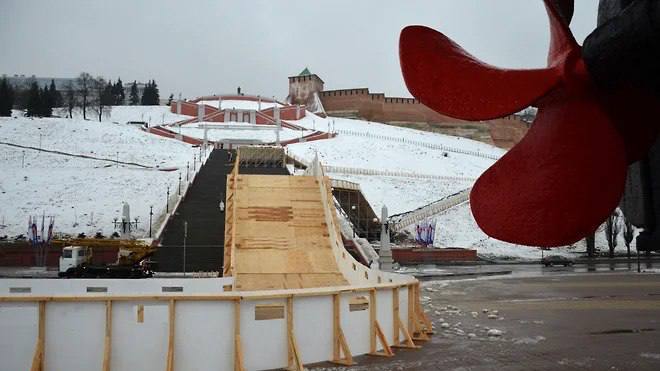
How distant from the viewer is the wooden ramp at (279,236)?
50.6 feet

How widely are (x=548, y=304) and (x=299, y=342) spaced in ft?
32.0

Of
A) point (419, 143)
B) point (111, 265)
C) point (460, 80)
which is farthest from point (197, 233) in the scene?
point (419, 143)

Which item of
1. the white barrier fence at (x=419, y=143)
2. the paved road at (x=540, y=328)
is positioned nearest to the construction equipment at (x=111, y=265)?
the paved road at (x=540, y=328)

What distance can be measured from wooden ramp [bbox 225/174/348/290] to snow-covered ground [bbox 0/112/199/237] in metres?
9.30

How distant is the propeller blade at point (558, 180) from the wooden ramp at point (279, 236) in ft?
33.5

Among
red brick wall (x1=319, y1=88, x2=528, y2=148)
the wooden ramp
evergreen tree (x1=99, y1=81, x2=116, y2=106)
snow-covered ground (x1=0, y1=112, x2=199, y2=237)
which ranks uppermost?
evergreen tree (x1=99, y1=81, x2=116, y2=106)

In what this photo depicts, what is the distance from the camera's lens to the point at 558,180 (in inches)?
189

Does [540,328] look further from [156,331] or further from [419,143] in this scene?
[419,143]

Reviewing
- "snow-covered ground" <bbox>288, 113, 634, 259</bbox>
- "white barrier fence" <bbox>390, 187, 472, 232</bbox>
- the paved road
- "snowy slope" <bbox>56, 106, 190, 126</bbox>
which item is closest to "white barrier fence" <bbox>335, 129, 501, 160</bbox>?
"snow-covered ground" <bbox>288, 113, 634, 259</bbox>

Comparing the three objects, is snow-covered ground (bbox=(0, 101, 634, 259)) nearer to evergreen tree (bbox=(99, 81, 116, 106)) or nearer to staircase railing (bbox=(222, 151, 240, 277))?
staircase railing (bbox=(222, 151, 240, 277))

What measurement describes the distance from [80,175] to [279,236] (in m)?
26.0

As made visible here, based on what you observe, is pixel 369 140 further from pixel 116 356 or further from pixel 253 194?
pixel 116 356

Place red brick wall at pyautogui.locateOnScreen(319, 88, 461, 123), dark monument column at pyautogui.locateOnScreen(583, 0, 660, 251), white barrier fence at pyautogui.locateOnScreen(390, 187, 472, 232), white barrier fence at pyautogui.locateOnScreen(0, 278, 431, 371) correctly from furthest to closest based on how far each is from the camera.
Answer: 1. red brick wall at pyautogui.locateOnScreen(319, 88, 461, 123)
2. white barrier fence at pyautogui.locateOnScreen(390, 187, 472, 232)
3. white barrier fence at pyautogui.locateOnScreen(0, 278, 431, 371)
4. dark monument column at pyautogui.locateOnScreen(583, 0, 660, 251)

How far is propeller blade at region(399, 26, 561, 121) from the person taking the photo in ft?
16.5
